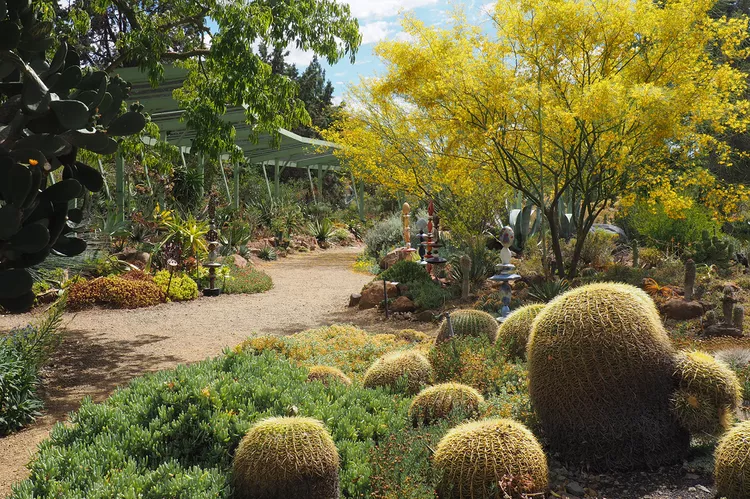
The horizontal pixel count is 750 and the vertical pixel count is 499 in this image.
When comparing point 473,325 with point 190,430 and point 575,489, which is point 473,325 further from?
→ point 190,430

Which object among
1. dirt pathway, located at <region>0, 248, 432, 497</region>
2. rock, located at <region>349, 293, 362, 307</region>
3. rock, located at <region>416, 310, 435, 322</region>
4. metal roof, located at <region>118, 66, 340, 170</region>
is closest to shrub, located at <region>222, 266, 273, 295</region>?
dirt pathway, located at <region>0, 248, 432, 497</region>

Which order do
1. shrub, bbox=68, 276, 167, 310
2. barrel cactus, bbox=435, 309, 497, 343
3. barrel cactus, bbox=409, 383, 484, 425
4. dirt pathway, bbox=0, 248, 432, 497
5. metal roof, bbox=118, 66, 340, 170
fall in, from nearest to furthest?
barrel cactus, bbox=409, 383, 484, 425 < dirt pathway, bbox=0, 248, 432, 497 < barrel cactus, bbox=435, 309, 497, 343 < shrub, bbox=68, 276, 167, 310 < metal roof, bbox=118, 66, 340, 170

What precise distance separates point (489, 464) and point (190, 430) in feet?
5.72

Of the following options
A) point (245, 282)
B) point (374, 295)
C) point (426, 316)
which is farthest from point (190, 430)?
point (245, 282)

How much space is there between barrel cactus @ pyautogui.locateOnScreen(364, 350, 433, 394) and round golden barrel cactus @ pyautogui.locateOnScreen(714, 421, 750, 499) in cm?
211

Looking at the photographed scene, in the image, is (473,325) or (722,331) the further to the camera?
(722,331)

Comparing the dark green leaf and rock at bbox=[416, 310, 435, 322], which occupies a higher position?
the dark green leaf

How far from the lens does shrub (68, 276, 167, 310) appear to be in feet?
32.6

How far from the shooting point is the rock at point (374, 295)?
34.0 ft

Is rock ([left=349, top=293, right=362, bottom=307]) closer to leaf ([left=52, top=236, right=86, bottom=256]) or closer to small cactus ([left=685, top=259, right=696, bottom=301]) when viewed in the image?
small cactus ([left=685, top=259, right=696, bottom=301])

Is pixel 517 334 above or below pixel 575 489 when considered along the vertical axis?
above

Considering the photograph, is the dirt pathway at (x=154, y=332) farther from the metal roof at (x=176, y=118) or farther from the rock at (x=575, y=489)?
the rock at (x=575, y=489)

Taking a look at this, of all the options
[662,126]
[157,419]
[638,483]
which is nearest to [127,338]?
[157,419]

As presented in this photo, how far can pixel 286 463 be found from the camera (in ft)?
10.2
